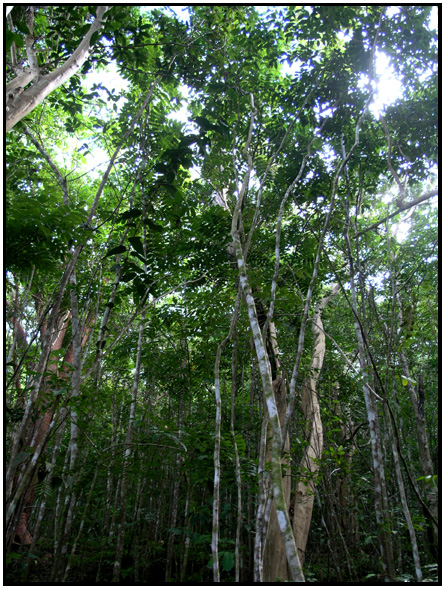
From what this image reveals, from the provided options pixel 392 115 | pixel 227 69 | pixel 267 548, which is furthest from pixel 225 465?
pixel 392 115

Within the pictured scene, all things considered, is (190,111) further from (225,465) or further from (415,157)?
(225,465)

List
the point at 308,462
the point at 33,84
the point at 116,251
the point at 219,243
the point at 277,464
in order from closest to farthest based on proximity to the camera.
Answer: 1. the point at 277,464
2. the point at 116,251
3. the point at 33,84
4. the point at 308,462
5. the point at 219,243

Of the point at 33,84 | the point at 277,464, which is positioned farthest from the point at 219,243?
the point at 277,464

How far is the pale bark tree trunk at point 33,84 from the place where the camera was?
8.17ft

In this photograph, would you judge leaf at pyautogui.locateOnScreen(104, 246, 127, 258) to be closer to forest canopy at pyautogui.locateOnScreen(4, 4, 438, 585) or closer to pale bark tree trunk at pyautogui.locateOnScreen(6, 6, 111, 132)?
forest canopy at pyautogui.locateOnScreen(4, 4, 438, 585)

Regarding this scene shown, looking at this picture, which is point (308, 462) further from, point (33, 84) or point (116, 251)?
point (33, 84)

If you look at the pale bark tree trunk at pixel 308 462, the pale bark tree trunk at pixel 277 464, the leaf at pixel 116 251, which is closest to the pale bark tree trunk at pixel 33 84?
the leaf at pixel 116 251

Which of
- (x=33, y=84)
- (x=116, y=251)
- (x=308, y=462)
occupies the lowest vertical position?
(x=308, y=462)

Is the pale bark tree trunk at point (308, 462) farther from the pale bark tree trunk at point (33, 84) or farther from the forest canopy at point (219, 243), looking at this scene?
the pale bark tree trunk at point (33, 84)

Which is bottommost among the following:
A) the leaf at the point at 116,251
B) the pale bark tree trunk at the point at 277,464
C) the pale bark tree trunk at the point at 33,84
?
the pale bark tree trunk at the point at 277,464

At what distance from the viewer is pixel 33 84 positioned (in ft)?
8.89

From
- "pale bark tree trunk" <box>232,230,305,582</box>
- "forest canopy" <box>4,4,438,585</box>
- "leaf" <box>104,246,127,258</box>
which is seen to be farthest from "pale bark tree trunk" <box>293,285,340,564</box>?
"leaf" <box>104,246,127,258</box>

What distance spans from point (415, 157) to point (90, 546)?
7.50 m

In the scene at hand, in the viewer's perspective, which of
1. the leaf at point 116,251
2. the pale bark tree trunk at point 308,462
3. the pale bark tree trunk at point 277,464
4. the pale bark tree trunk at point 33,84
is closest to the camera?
the pale bark tree trunk at point 277,464
